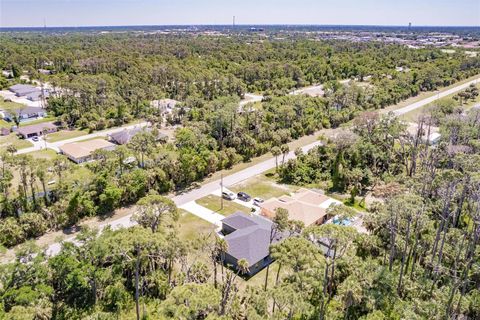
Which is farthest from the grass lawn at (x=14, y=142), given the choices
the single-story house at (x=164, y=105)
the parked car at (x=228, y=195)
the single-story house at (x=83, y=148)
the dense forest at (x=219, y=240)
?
the parked car at (x=228, y=195)

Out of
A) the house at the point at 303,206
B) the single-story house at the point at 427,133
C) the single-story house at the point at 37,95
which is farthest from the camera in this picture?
the single-story house at the point at 37,95

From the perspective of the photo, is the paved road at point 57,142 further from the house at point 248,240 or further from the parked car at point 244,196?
the house at point 248,240

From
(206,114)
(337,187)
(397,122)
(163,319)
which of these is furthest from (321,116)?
(163,319)

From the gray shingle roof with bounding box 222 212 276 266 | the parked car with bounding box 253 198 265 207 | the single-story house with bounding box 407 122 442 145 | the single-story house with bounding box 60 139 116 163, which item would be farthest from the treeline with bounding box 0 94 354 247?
the single-story house with bounding box 407 122 442 145

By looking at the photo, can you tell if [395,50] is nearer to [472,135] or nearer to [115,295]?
[472,135]

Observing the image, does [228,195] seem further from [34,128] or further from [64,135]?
[34,128]

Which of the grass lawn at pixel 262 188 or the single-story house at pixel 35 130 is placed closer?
the grass lawn at pixel 262 188
